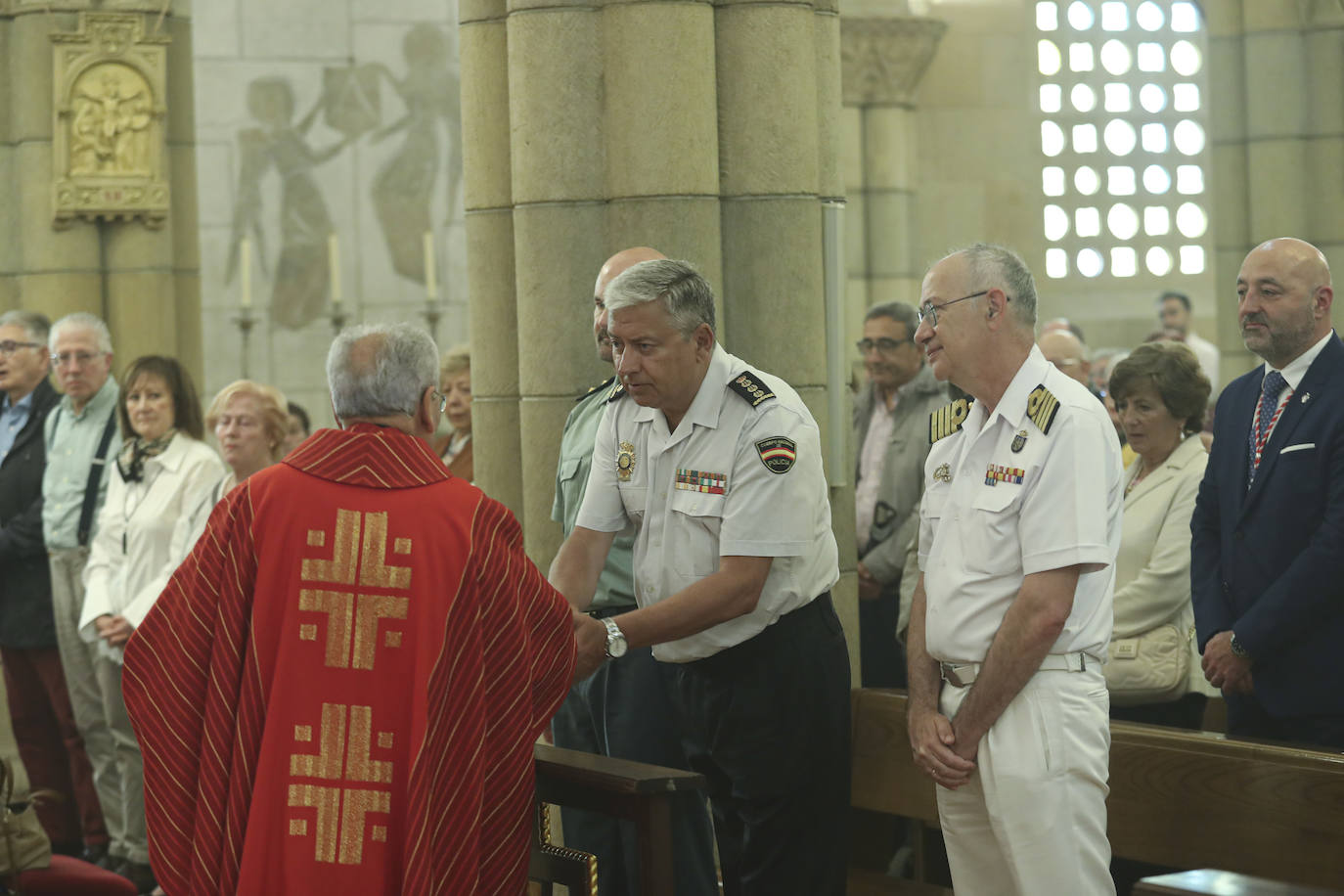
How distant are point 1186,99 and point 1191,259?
108 centimetres

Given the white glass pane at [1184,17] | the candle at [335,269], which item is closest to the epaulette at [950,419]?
the candle at [335,269]

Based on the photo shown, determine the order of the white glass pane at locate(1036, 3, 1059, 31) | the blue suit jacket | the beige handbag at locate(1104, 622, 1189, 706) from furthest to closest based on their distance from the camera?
the white glass pane at locate(1036, 3, 1059, 31) → the beige handbag at locate(1104, 622, 1189, 706) → the blue suit jacket

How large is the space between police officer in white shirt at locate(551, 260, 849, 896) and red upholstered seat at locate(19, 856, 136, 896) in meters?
2.19

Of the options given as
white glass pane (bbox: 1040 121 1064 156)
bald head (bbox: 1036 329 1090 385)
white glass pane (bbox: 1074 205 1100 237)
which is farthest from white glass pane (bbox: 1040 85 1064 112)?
bald head (bbox: 1036 329 1090 385)

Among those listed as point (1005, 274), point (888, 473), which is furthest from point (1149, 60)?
point (1005, 274)

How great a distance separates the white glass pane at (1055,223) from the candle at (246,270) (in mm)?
5035

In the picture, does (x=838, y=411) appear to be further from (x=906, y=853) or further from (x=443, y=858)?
(x=443, y=858)

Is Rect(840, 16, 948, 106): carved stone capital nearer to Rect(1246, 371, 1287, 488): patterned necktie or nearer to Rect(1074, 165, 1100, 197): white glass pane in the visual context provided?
Rect(1074, 165, 1100, 197): white glass pane

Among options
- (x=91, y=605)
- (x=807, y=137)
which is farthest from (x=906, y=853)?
(x=91, y=605)

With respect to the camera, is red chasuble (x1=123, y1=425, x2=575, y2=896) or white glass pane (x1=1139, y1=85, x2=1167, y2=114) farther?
white glass pane (x1=1139, y1=85, x2=1167, y2=114)

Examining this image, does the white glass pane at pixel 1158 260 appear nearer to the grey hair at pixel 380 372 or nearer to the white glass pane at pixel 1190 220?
the white glass pane at pixel 1190 220

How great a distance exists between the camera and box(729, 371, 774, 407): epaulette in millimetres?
3502

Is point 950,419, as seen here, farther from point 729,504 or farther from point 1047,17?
point 1047,17

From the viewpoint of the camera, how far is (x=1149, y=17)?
36.3 ft
